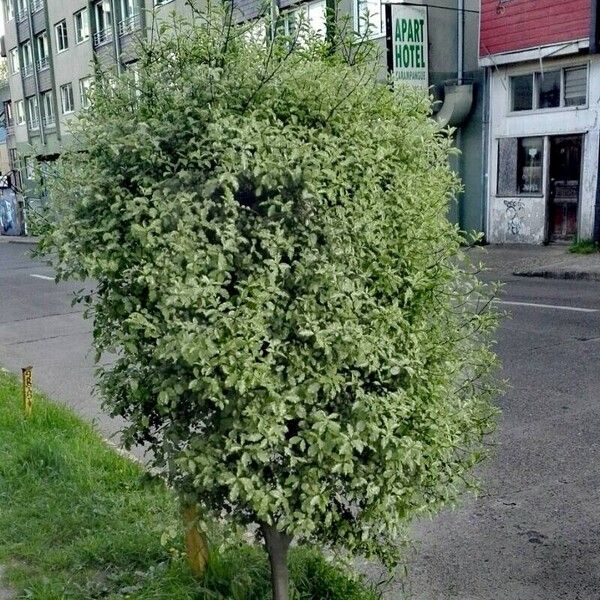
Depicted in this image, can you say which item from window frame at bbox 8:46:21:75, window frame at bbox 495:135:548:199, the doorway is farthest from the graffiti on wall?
window frame at bbox 8:46:21:75

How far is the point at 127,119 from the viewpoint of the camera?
8.98ft

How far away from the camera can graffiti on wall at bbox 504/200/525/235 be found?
1789cm

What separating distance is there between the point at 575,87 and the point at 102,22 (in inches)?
1001

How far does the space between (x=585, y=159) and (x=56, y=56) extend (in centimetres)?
3155

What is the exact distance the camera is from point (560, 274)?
14.1 meters

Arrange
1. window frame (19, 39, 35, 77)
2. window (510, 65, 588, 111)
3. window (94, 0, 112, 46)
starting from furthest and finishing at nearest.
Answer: window frame (19, 39, 35, 77)
window (94, 0, 112, 46)
window (510, 65, 588, 111)

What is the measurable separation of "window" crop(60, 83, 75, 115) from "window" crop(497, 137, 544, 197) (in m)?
26.9

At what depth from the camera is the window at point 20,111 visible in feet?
146

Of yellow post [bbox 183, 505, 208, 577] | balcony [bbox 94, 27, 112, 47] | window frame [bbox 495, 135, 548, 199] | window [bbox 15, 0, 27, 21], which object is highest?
window [bbox 15, 0, 27, 21]

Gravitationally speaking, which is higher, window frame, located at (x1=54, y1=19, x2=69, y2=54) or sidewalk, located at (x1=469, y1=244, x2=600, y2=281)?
window frame, located at (x1=54, y1=19, x2=69, y2=54)

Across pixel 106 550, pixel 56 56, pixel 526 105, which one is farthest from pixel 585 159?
pixel 56 56

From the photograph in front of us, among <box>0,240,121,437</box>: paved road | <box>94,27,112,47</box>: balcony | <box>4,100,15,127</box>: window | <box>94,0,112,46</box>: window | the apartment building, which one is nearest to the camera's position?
<box>0,240,121,437</box>: paved road

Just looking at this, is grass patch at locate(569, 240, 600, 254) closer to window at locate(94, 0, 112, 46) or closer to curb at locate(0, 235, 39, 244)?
window at locate(94, 0, 112, 46)

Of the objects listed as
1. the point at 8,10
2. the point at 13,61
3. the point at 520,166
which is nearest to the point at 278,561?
the point at 520,166
